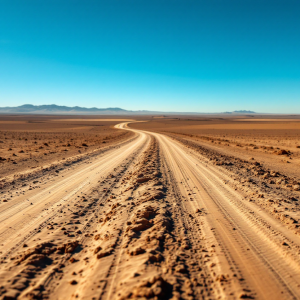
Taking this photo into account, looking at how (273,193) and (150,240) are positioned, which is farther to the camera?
(273,193)

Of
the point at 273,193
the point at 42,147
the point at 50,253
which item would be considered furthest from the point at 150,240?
the point at 42,147

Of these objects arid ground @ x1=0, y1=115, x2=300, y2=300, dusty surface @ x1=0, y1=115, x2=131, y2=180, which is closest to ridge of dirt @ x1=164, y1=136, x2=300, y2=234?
arid ground @ x1=0, y1=115, x2=300, y2=300

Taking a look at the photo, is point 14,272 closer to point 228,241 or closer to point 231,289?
point 231,289

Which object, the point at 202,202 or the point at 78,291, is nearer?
the point at 78,291

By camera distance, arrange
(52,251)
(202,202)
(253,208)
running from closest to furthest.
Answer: (52,251) → (253,208) → (202,202)

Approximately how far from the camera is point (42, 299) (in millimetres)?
3328

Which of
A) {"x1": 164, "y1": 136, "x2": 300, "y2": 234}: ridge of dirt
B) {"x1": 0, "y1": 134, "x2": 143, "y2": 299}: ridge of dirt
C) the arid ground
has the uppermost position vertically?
{"x1": 164, "y1": 136, "x2": 300, "y2": 234}: ridge of dirt

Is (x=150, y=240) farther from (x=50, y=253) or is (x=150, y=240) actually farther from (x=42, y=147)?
(x=42, y=147)

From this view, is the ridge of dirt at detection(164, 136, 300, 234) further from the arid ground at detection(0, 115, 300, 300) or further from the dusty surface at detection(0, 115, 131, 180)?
the dusty surface at detection(0, 115, 131, 180)

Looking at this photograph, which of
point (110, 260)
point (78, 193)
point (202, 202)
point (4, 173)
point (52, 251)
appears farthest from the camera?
point (4, 173)

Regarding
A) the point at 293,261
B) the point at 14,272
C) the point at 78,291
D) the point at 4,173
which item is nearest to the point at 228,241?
the point at 293,261

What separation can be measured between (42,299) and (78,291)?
0.51 m

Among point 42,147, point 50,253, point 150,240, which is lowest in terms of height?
point 50,253

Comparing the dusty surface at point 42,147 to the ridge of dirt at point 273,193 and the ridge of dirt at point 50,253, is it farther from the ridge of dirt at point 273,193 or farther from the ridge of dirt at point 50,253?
the ridge of dirt at point 273,193
